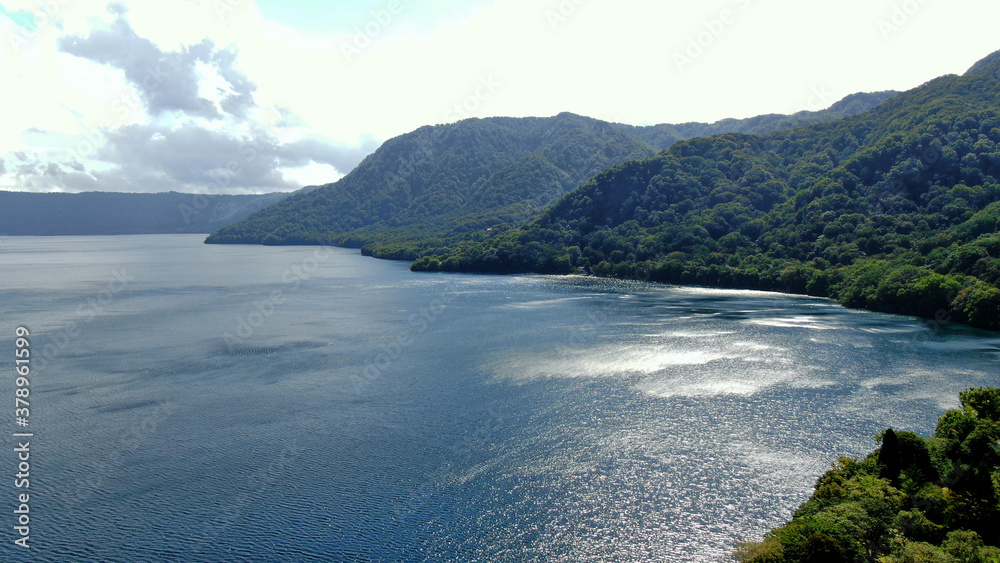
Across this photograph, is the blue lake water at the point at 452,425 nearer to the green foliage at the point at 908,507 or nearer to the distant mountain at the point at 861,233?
the green foliage at the point at 908,507

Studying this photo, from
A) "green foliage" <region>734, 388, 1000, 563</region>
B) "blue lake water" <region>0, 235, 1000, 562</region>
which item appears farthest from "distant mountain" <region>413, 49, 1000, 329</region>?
"green foliage" <region>734, 388, 1000, 563</region>

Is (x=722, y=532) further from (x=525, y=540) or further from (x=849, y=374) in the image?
(x=849, y=374)

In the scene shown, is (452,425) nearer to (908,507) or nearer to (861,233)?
(908,507)

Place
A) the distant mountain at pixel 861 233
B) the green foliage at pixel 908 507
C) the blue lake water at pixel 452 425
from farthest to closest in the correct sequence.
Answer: the distant mountain at pixel 861 233
the blue lake water at pixel 452 425
the green foliage at pixel 908 507

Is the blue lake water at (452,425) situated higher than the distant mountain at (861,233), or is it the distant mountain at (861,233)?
the distant mountain at (861,233)

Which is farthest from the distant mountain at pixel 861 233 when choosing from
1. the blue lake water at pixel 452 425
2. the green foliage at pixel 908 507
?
the green foliage at pixel 908 507

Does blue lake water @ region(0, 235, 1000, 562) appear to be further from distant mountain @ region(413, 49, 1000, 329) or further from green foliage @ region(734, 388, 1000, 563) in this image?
distant mountain @ region(413, 49, 1000, 329)
